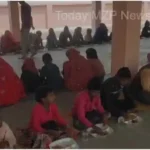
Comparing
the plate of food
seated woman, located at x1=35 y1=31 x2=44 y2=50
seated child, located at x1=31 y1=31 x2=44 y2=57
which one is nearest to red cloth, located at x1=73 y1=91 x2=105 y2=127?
the plate of food

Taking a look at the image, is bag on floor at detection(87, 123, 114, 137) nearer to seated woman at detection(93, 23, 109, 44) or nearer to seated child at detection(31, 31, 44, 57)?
seated child at detection(31, 31, 44, 57)

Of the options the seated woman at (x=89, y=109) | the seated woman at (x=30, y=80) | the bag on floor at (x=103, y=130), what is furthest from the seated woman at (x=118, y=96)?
the seated woman at (x=30, y=80)

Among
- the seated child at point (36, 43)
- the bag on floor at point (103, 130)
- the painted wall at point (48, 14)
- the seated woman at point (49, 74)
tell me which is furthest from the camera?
the painted wall at point (48, 14)

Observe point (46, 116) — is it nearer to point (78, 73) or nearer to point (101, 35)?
point (78, 73)

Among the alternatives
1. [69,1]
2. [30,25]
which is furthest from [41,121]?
[69,1]

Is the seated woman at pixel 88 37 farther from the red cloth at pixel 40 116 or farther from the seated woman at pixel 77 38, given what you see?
the red cloth at pixel 40 116

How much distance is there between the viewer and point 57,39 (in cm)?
582

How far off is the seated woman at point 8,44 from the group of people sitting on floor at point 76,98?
199 cm

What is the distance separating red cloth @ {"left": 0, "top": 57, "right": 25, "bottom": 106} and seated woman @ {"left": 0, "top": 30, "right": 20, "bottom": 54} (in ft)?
7.76

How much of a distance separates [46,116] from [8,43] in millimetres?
3455

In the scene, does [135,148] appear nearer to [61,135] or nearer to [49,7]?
[61,135]

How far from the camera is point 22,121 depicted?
274cm

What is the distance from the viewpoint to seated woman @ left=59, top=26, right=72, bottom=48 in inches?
225

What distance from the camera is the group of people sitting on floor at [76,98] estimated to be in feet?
7.54
